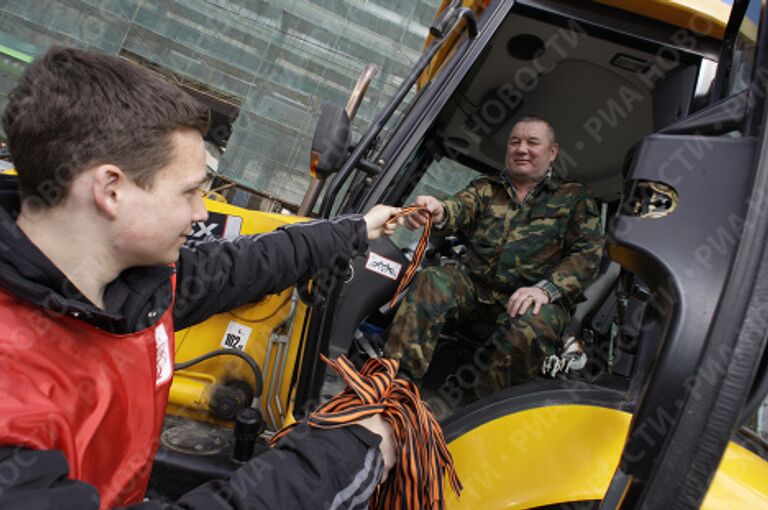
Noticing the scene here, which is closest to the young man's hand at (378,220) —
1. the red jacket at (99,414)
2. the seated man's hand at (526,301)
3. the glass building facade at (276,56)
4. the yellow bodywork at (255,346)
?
the yellow bodywork at (255,346)

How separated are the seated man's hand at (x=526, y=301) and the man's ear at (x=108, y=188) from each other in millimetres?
1539

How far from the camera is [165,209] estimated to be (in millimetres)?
1076

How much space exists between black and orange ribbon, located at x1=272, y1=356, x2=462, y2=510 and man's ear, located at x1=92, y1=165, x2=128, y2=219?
547 mm

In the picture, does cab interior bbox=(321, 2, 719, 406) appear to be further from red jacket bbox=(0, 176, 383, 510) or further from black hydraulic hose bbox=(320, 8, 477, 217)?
red jacket bbox=(0, 176, 383, 510)

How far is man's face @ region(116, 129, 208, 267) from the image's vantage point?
1.05m

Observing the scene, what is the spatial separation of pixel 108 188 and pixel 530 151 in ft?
6.72

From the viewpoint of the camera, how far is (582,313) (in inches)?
115

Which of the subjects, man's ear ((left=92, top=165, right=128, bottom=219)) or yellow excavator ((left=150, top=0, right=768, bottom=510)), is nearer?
yellow excavator ((left=150, top=0, right=768, bottom=510))

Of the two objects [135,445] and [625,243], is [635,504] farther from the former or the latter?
[135,445]

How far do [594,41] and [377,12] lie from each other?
41.3ft

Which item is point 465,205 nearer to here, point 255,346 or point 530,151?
point 530,151

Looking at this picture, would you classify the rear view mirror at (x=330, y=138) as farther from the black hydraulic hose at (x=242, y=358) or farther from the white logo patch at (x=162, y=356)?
the black hydraulic hose at (x=242, y=358)

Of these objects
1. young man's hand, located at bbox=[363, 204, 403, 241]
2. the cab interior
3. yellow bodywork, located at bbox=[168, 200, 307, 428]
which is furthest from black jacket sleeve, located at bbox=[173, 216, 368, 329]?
yellow bodywork, located at bbox=[168, 200, 307, 428]

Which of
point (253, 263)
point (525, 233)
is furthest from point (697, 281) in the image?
point (525, 233)
